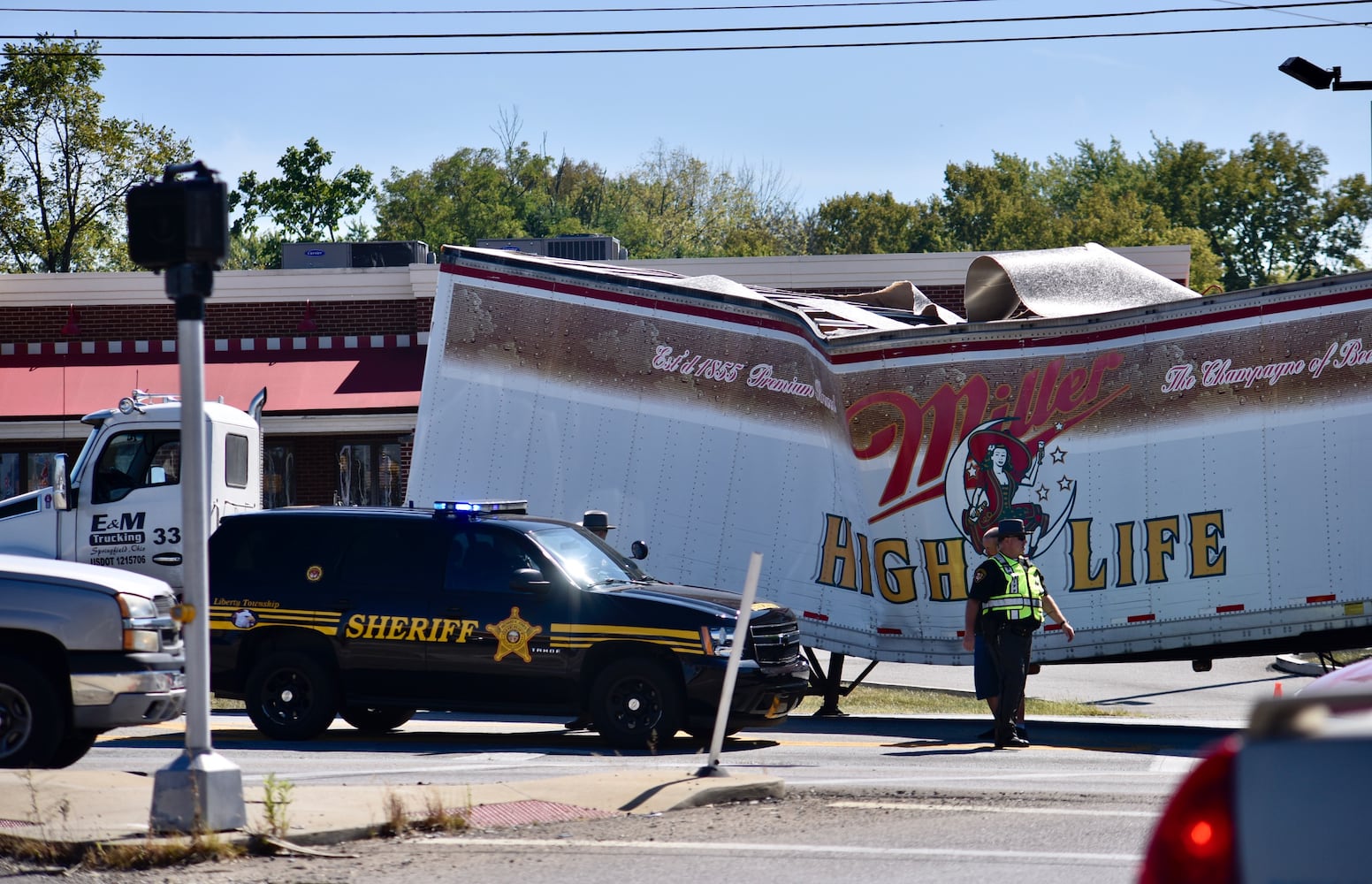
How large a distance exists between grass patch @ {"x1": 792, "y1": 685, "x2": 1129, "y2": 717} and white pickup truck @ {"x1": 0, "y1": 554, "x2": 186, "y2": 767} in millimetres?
8020

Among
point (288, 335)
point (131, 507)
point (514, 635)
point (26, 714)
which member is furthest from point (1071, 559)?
point (288, 335)

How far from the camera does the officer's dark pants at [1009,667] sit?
1270 centimetres

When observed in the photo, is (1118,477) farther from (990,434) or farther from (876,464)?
(876,464)

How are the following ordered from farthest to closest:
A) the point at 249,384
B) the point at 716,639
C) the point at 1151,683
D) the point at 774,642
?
the point at 249,384, the point at 1151,683, the point at 774,642, the point at 716,639

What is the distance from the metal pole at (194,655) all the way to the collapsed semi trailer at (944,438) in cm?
803

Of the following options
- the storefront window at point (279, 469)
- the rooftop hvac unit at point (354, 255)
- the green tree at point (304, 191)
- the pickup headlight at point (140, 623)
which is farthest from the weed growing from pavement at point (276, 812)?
the green tree at point (304, 191)

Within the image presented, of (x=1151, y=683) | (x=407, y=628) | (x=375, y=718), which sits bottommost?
(x=1151, y=683)

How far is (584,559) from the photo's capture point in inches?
512

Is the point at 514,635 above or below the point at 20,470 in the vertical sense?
below

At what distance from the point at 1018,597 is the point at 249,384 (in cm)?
1690

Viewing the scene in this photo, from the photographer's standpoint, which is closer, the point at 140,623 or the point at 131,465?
the point at 140,623

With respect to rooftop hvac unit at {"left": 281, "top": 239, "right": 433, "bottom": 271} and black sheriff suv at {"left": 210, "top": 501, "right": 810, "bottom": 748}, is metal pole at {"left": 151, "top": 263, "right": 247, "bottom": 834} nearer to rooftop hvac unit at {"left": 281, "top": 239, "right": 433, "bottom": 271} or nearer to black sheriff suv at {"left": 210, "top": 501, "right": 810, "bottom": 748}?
black sheriff suv at {"left": 210, "top": 501, "right": 810, "bottom": 748}

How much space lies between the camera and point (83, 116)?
39750 millimetres

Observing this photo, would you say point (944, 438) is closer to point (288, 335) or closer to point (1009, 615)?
point (1009, 615)
